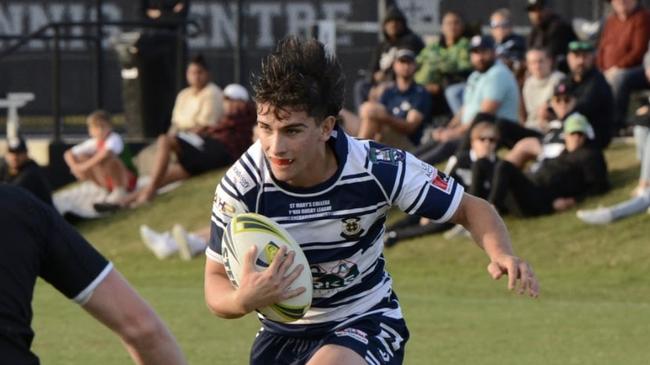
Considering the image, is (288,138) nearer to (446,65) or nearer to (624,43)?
(624,43)

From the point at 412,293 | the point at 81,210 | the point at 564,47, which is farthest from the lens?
the point at 81,210

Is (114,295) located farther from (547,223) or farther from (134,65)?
(134,65)

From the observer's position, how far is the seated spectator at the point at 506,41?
17453mm

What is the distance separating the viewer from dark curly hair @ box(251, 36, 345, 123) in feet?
18.2

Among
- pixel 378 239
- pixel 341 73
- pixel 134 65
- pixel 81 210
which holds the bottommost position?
pixel 81 210

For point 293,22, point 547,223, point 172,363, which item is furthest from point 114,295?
point 293,22

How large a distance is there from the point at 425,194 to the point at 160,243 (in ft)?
34.3

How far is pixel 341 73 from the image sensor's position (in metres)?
5.73

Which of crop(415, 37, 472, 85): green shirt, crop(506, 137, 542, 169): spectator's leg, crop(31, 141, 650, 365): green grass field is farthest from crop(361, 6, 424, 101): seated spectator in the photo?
crop(506, 137, 542, 169): spectator's leg

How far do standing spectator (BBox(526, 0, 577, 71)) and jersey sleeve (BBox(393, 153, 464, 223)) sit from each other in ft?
38.1

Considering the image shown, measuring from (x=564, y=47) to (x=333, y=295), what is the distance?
12.0 metres

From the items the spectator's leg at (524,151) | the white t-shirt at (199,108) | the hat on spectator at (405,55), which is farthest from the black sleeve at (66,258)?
the white t-shirt at (199,108)

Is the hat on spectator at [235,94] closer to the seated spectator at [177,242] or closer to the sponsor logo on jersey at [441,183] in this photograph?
the seated spectator at [177,242]

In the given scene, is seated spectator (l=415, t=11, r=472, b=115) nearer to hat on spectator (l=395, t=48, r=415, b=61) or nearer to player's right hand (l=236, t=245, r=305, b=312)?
hat on spectator (l=395, t=48, r=415, b=61)
